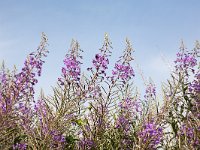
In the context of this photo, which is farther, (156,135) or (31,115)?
(31,115)

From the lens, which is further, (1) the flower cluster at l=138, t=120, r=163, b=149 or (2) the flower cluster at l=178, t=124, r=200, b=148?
(2) the flower cluster at l=178, t=124, r=200, b=148

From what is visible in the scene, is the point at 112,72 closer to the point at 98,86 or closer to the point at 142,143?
the point at 98,86

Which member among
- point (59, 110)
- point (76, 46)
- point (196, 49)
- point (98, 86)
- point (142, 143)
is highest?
point (196, 49)

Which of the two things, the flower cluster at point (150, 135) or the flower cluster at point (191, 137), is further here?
the flower cluster at point (191, 137)

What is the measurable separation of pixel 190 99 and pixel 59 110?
2.61 meters

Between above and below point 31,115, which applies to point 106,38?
above

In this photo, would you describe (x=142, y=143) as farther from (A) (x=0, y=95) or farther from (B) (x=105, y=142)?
(A) (x=0, y=95)

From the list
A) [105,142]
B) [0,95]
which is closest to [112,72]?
[105,142]

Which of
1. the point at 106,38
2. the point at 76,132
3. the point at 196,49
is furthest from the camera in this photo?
the point at 76,132

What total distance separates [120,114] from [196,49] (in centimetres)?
172

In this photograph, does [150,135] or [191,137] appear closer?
[150,135]

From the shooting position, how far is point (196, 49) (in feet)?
21.7

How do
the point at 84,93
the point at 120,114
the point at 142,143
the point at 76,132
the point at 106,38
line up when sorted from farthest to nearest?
the point at 76,132
the point at 120,114
the point at 106,38
the point at 84,93
the point at 142,143

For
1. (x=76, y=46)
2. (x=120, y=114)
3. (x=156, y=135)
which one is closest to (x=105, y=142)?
(x=120, y=114)
